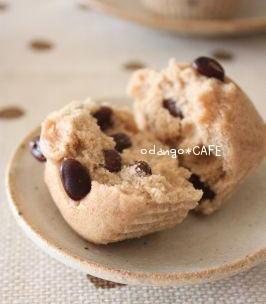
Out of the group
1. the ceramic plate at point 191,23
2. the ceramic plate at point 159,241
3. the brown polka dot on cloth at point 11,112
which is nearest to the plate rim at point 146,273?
the ceramic plate at point 159,241

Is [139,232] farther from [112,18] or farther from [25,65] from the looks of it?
[112,18]

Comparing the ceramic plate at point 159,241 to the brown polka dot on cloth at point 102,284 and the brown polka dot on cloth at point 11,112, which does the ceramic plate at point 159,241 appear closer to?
the brown polka dot on cloth at point 102,284

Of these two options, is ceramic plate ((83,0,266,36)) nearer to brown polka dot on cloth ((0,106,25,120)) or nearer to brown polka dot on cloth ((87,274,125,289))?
brown polka dot on cloth ((0,106,25,120))

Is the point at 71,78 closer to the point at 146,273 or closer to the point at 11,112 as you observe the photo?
the point at 11,112

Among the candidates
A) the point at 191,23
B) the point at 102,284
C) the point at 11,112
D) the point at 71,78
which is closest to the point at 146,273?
the point at 102,284

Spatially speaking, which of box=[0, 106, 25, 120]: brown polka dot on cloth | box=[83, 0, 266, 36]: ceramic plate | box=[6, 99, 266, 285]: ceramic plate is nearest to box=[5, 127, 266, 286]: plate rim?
box=[6, 99, 266, 285]: ceramic plate
